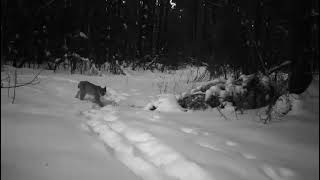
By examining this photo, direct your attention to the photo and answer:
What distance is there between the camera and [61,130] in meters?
3.46

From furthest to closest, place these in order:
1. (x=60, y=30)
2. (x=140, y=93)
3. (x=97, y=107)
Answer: (x=60, y=30)
(x=140, y=93)
(x=97, y=107)

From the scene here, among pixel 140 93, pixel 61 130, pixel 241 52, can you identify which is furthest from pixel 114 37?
pixel 61 130

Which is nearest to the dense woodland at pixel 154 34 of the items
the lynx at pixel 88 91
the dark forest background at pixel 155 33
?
the dark forest background at pixel 155 33

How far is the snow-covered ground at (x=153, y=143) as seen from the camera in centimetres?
259

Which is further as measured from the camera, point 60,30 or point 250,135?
point 60,30

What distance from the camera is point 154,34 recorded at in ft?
65.1

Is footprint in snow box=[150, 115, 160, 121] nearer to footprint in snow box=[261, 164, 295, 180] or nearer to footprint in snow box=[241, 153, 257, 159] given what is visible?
footprint in snow box=[241, 153, 257, 159]

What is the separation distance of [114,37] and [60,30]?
4.26 meters

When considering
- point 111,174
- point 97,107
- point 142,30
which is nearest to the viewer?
point 111,174

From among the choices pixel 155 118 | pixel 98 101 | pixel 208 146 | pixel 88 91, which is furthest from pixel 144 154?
pixel 88 91

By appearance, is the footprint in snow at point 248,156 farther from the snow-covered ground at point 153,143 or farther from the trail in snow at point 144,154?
the trail in snow at point 144,154

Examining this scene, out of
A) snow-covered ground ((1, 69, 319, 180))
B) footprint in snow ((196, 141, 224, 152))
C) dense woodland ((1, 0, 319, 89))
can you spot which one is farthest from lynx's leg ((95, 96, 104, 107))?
footprint in snow ((196, 141, 224, 152))

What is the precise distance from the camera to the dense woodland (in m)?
4.50

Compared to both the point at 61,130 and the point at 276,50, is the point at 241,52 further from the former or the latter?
the point at 61,130
